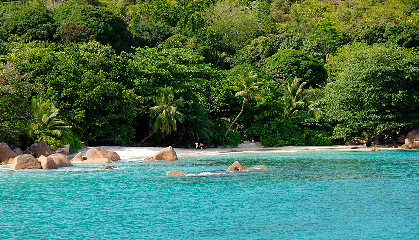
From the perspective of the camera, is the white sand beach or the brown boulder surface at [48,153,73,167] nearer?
the brown boulder surface at [48,153,73,167]

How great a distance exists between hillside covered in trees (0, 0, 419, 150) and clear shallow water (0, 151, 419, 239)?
475 inches

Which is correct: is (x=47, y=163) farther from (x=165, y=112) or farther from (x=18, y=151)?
(x=165, y=112)

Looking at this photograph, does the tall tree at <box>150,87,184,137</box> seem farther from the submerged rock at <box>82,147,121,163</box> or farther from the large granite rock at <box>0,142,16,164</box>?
the large granite rock at <box>0,142,16,164</box>

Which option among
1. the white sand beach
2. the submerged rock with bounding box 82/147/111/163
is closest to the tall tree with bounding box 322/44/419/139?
the white sand beach

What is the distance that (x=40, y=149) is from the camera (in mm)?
34406

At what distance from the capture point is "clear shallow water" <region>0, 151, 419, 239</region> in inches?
548

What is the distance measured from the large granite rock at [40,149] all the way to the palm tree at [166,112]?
11.8 meters

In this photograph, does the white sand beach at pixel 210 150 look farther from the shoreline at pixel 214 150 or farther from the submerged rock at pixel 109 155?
the submerged rock at pixel 109 155

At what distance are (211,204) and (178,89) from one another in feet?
93.5

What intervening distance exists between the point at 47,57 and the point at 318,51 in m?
42.9

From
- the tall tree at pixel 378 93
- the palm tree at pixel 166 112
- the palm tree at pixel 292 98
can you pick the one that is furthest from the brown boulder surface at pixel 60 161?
the tall tree at pixel 378 93

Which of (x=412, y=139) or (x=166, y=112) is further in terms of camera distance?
(x=412, y=139)

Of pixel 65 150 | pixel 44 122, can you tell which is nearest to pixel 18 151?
pixel 44 122

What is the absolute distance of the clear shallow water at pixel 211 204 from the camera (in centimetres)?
1392
